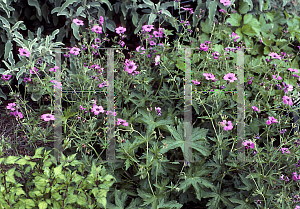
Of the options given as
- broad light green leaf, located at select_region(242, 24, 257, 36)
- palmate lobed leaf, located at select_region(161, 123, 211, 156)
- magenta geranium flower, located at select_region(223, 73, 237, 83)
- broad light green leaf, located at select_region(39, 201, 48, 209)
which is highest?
broad light green leaf, located at select_region(242, 24, 257, 36)

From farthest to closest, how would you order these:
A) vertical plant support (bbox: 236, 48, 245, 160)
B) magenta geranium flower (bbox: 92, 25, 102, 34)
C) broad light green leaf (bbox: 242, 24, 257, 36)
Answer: broad light green leaf (bbox: 242, 24, 257, 36)
magenta geranium flower (bbox: 92, 25, 102, 34)
vertical plant support (bbox: 236, 48, 245, 160)

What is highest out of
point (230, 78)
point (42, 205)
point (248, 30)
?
point (248, 30)

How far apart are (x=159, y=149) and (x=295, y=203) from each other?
79cm

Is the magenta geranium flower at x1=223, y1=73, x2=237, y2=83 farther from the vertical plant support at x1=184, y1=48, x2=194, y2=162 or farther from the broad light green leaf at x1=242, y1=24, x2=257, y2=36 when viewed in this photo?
the broad light green leaf at x1=242, y1=24, x2=257, y2=36

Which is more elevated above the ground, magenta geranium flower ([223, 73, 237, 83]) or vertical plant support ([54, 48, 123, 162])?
magenta geranium flower ([223, 73, 237, 83])

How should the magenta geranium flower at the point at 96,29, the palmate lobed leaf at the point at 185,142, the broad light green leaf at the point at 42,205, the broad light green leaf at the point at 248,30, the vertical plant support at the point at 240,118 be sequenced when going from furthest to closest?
the broad light green leaf at the point at 248,30 → the magenta geranium flower at the point at 96,29 → the vertical plant support at the point at 240,118 → the palmate lobed leaf at the point at 185,142 → the broad light green leaf at the point at 42,205

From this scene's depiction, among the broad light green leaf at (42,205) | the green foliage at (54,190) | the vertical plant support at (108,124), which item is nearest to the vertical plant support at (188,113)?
the vertical plant support at (108,124)

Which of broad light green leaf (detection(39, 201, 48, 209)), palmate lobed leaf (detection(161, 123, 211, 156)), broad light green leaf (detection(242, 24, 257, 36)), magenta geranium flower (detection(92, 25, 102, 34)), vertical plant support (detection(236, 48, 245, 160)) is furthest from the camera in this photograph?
broad light green leaf (detection(242, 24, 257, 36))

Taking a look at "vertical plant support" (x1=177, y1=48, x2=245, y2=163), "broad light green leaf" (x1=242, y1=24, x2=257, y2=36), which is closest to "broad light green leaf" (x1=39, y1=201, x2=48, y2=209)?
"vertical plant support" (x1=177, y1=48, x2=245, y2=163)

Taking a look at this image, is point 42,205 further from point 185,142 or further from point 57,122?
point 185,142

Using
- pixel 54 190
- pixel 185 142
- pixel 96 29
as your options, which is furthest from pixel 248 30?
pixel 54 190

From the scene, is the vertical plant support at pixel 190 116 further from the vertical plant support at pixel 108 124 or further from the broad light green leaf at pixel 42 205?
the broad light green leaf at pixel 42 205

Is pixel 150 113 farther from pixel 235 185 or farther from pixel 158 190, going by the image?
pixel 235 185

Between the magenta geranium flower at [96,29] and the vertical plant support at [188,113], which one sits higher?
the magenta geranium flower at [96,29]
